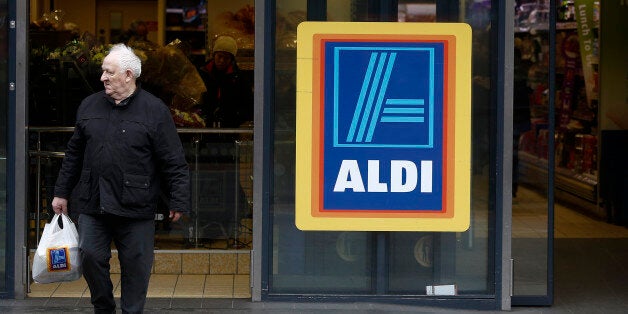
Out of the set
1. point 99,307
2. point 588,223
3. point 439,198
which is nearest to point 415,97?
point 439,198

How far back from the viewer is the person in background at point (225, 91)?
384 inches

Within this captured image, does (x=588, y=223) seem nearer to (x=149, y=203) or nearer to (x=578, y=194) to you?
(x=578, y=194)

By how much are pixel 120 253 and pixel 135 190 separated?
1.40ft

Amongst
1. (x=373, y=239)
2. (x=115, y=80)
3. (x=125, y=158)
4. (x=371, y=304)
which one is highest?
(x=115, y=80)

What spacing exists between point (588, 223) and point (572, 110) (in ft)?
6.57

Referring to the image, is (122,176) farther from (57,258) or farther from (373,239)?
(373,239)

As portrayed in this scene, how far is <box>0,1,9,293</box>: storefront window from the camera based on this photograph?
8289 mm

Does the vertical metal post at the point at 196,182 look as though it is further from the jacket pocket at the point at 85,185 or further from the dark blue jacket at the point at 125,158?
the jacket pocket at the point at 85,185

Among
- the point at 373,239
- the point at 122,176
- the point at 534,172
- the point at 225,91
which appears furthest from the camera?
the point at 225,91

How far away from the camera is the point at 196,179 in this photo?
9328mm

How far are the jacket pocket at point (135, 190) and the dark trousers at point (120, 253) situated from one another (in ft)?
0.47

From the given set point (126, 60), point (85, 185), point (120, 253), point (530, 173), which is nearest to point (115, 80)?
point (126, 60)

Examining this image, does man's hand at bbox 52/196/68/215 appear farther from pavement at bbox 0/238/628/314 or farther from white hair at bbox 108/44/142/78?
pavement at bbox 0/238/628/314

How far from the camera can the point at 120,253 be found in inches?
272
